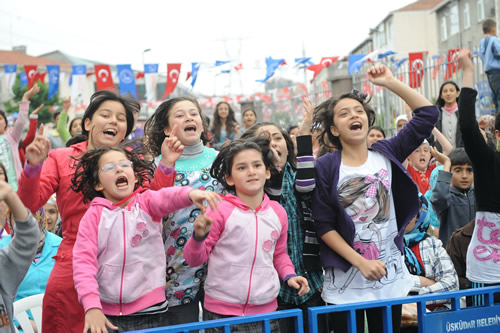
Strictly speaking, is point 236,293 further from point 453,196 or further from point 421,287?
point 453,196

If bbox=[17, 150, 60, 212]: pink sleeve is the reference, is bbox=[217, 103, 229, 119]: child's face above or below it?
above

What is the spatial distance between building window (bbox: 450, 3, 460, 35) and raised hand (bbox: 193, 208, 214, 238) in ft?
129

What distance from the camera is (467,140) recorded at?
318cm

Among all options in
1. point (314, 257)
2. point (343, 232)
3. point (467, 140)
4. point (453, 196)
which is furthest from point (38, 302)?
point (453, 196)

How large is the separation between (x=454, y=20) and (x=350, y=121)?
3994 centimetres

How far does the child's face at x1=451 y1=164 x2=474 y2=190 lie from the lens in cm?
452

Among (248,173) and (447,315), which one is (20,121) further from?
(447,315)

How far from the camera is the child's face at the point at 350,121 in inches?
116

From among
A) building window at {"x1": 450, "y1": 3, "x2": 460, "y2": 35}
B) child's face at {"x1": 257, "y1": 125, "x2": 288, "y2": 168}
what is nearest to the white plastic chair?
child's face at {"x1": 257, "y1": 125, "x2": 288, "y2": 168}

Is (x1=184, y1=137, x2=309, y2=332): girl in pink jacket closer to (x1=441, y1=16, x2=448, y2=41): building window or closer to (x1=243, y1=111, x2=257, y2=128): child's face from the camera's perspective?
(x1=243, y1=111, x2=257, y2=128): child's face

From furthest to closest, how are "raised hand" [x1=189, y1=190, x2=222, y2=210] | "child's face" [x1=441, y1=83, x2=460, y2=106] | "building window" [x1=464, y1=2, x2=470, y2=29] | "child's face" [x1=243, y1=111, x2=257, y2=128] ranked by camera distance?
"building window" [x1=464, y1=2, x2=470, y2=29] → "child's face" [x1=243, y1=111, x2=257, y2=128] → "child's face" [x1=441, y1=83, x2=460, y2=106] → "raised hand" [x1=189, y1=190, x2=222, y2=210]

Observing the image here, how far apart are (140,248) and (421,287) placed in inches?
84.5

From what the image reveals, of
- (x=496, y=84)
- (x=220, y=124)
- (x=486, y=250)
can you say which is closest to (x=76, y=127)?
(x=220, y=124)

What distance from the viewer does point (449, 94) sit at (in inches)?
305
